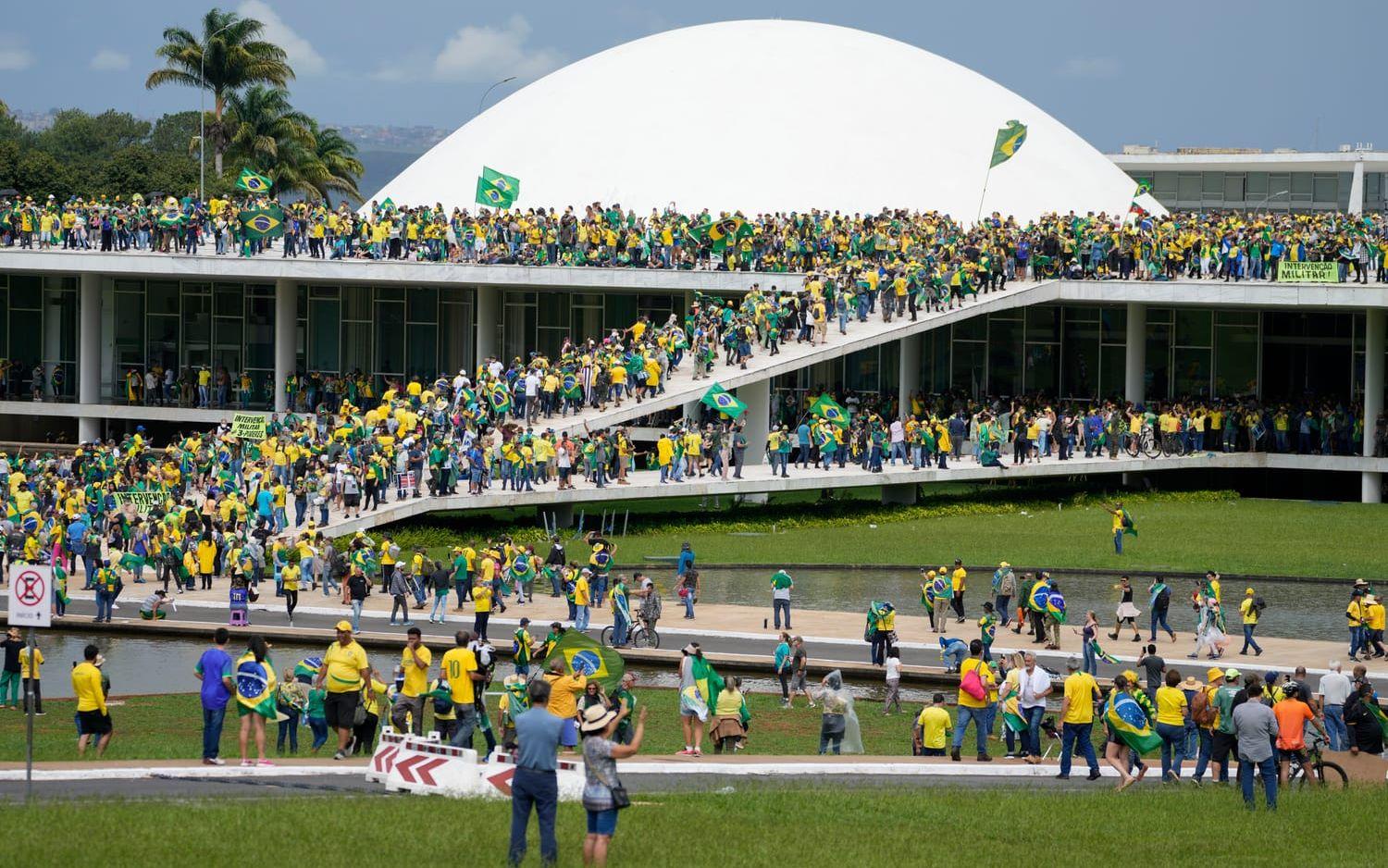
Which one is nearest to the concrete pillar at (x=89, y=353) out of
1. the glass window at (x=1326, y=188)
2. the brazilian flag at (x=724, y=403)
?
the brazilian flag at (x=724, y=403)

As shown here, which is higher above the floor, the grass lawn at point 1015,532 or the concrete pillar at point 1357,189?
the concrete pillar at point 1357,189

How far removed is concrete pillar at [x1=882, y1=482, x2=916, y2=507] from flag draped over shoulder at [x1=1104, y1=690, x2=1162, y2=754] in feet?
82.9

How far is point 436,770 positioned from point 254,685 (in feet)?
7.45

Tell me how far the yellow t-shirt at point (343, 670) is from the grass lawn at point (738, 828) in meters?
2.61

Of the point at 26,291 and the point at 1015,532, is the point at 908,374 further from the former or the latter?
the point at 26,291

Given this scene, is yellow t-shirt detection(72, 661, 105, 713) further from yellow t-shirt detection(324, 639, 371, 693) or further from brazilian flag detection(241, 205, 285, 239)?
brazilian flag detection(241, 205, 285, 239)

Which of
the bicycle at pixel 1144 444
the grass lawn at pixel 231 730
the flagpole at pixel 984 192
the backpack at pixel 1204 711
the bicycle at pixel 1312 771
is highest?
the flagpole at pixel 984 192

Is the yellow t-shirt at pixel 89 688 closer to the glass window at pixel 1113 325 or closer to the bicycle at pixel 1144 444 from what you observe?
the bicycle at pixel 1144 444

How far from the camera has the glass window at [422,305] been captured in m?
53.8

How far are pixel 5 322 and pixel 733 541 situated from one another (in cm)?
2767

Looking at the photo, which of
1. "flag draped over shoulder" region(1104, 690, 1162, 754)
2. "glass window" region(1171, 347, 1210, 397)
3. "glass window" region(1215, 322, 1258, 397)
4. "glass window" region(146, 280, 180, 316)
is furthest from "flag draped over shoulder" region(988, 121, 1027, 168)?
"flag draped over shoulder" region(1104, 690, 1162, 754)

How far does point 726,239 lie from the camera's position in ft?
155

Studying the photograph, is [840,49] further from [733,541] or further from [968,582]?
[968,582]

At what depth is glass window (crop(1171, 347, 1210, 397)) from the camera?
2026 inches
